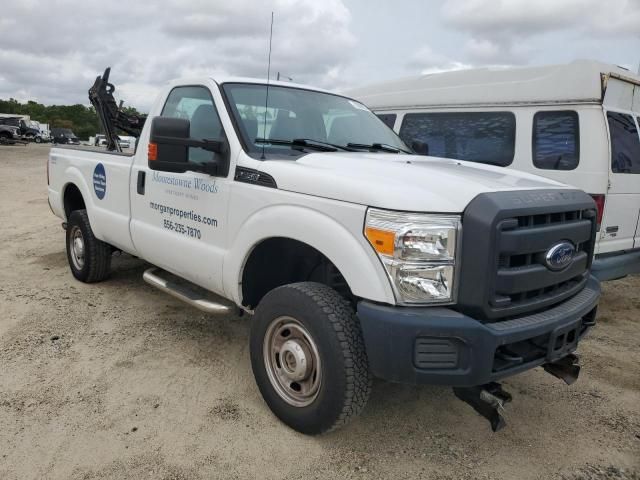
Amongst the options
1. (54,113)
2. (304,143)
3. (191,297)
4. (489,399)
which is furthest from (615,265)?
(54,113)

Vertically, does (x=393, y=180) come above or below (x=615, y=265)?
above

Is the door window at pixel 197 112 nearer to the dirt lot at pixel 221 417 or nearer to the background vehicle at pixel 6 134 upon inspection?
the dirt lot at pixel 221 417

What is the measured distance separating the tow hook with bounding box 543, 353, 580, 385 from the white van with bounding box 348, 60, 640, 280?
2.09 meters

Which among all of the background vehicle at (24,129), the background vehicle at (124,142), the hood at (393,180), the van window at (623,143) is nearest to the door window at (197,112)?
the hood at (393,180)

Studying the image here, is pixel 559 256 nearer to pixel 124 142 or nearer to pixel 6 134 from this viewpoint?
pixel 124 142

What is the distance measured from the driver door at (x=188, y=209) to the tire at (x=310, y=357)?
25.7 inches

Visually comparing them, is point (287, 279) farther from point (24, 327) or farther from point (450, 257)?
point (24, 327)

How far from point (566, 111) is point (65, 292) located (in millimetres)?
5147

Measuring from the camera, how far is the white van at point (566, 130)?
4.96 m

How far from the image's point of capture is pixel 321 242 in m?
2.72

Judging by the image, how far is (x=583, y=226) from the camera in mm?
2898

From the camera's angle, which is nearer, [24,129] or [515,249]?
[515,249]

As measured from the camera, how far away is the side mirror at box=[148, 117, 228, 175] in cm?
314

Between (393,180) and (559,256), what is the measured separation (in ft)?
3.01
